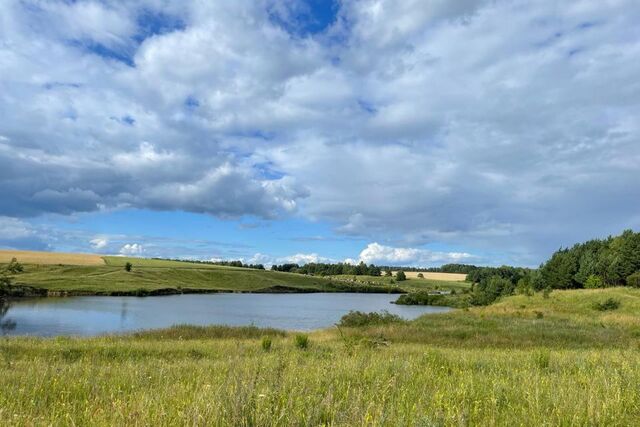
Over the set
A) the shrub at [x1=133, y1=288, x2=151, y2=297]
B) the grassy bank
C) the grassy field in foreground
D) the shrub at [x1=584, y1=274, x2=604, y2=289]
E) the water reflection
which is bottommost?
the water reflection

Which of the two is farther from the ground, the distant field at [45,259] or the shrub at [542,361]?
the distant field at [45,259]

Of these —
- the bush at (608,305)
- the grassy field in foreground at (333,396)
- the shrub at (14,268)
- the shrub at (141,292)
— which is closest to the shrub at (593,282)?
the bush at (608,305)

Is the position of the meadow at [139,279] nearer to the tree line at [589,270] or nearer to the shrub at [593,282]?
the tree line at [589,270]

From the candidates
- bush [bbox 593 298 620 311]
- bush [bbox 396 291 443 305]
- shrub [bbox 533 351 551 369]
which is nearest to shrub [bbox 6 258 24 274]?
bush [bbox 396 291 443 305]

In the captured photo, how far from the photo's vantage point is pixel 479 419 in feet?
15.6

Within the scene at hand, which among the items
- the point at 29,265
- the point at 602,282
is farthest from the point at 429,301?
the point at 29,265

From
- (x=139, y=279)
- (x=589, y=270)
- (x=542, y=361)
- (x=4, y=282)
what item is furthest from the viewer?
(x=139, y=279)

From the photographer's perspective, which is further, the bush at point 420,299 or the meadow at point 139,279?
the bush at point 420,299

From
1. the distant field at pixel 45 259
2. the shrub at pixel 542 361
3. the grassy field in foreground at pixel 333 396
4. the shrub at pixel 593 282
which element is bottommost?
the shrub at pixel 542 361

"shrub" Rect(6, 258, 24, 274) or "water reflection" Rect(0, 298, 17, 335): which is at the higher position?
"shrub" Rect(6, 258, 24, 274)

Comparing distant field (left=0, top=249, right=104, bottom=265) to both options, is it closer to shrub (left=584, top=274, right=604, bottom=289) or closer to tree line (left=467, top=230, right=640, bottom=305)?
tree line (left=467, top=230, right=640, bottom=305)

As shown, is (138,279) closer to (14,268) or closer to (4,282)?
(14,268)

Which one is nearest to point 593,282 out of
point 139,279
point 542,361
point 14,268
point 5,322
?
point 542,361

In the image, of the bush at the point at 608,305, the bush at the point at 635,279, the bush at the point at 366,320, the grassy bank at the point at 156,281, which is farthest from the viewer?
the grassy bank at the point at 156,281
